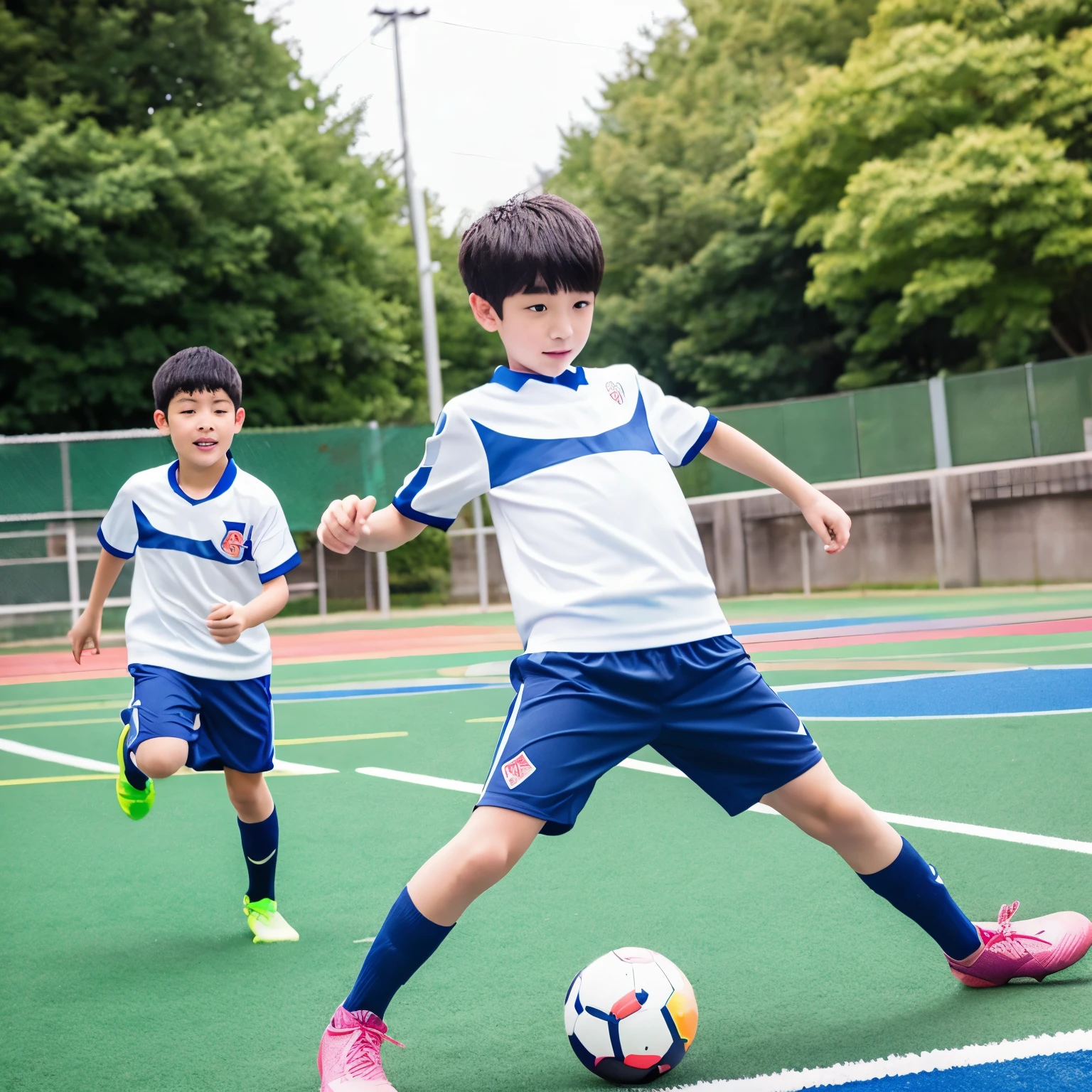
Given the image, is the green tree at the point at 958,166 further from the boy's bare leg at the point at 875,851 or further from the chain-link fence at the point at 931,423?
the boy's bare leg at the point at 875,851

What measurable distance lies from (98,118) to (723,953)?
2721 centimetres

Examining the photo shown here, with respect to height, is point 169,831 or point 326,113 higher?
point 326,113

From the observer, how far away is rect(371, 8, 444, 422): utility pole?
81.7 ft

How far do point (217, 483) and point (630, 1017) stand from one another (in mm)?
2326

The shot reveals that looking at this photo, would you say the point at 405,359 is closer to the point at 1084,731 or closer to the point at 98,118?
the point at 98,118

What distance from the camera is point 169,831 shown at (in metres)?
5.71

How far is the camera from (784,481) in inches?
124

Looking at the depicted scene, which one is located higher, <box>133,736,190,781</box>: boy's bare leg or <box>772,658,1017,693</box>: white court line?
<box>133,736,190,781</box>: boy's bare leg

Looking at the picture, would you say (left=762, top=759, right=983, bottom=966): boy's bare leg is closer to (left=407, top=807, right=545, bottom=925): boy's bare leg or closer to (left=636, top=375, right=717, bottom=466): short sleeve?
(left=407, top=807, right=545, bottom=925): boy's bare leg

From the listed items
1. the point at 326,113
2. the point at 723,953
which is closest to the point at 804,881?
the point at 723,953

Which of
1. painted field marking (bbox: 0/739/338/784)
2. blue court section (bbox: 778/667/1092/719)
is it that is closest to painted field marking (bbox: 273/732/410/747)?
painted field marking (bbox: 0/739/338/784)

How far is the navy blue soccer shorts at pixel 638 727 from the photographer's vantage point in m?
2.72

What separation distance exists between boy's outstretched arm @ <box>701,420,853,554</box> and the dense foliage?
23111 mm

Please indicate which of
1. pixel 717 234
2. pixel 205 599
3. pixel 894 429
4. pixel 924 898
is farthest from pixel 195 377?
pixel 717 234
